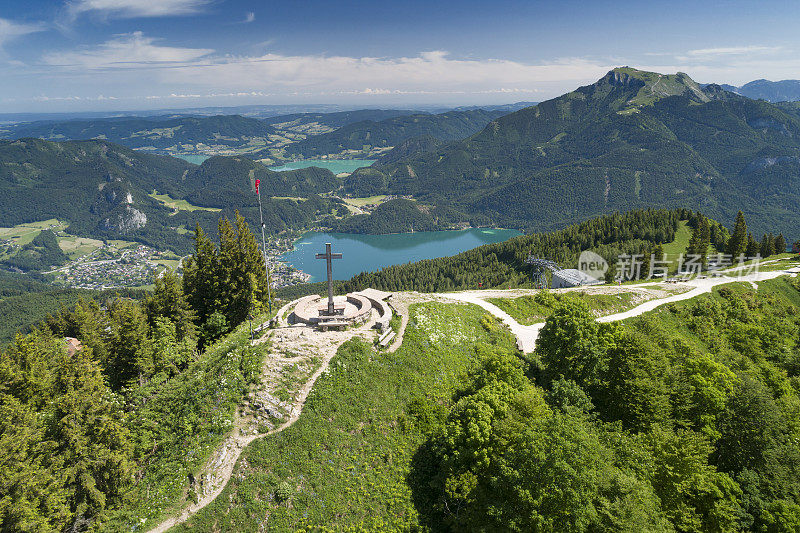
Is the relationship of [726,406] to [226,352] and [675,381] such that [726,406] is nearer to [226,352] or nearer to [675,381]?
[675,381]

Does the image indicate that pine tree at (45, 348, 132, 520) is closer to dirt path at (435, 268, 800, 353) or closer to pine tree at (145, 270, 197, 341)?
pine tree at (145, 270, 197, 341)

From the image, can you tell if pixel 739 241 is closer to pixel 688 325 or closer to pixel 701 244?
pixel 701 244

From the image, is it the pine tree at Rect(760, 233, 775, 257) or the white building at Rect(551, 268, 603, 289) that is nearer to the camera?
the white building at Rect(551, 268, 603, 289)

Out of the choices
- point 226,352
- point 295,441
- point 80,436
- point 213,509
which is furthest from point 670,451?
point 80,436

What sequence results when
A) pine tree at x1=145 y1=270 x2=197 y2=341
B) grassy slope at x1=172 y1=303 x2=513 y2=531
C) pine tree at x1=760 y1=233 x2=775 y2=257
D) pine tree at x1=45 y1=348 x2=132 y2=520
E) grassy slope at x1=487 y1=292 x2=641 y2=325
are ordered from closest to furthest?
grassy slope at x1=172 y1=303 x2=513 y2=531 → pine tree at x1=45 y1=348 x2=132 y2=520 → pine tree at x1=145 y1=270 x2=197 y2=341 → grassy slope at x1=487 y1=292 x2=641 y2=325 → pine tree at x1=760 y1=233 x2=775 y2=257

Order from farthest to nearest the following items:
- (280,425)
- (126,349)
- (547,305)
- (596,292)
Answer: (596,292) < (547,305) < (126,349) < (280,425)

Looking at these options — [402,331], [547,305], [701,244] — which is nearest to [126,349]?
[402,331]

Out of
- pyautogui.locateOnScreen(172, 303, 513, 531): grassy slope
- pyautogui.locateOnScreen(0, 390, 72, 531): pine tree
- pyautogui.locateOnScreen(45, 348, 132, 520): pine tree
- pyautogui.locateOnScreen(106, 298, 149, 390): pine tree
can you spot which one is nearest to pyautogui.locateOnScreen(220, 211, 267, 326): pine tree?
pyautogui.locateOnScreen(106, 298, 149, 390): pine tree
